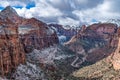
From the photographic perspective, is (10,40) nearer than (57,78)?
Yes

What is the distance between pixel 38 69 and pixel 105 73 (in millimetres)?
38857

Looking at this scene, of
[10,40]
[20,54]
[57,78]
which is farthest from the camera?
[57,78]

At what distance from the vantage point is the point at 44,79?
166m

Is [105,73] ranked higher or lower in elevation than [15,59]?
lower

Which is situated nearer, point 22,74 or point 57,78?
point 22,74

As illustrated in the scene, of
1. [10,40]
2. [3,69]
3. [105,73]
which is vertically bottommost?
[105,73]

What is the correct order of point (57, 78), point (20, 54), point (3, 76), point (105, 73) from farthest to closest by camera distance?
point (105, 73) < point (57, 78) < point (20, 54) < point (3, 76)

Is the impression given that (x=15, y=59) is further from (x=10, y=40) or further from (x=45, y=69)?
(x=45, y=69)

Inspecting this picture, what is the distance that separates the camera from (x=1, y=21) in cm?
15988

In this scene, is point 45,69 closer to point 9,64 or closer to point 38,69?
point 38,69

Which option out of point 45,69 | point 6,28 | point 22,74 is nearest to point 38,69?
point 45,69

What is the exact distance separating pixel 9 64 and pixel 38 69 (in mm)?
26513

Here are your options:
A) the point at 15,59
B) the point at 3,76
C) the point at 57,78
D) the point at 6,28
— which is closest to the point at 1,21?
the point at 6,28

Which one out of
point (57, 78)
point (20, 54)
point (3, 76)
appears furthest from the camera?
point (57, 78)
